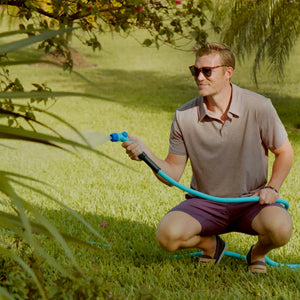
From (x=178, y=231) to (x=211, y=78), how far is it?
0.95 meters


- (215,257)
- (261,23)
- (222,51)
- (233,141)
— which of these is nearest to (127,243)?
(215,257)

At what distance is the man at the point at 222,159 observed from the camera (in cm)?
331

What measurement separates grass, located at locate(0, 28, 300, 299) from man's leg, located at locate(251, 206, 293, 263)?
0.20 metres

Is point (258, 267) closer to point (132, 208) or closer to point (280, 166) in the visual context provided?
point (280, 166)

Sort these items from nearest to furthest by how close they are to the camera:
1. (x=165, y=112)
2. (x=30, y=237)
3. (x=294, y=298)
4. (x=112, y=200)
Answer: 1. (x=30, y=237)
2. (x=294, y=298)
3. (x=112, y=200)
4. (x=165, y=112)

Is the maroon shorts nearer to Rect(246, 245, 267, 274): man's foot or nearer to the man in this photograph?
the man

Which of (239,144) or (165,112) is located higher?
(239,144)

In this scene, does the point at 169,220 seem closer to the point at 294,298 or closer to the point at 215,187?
the point at 215,187

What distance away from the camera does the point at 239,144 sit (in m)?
3.44

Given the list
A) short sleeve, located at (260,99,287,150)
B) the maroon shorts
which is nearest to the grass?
the maroon shorts

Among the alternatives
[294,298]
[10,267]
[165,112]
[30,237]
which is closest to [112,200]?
[294,298]

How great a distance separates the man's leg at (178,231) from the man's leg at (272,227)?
1.18 feet

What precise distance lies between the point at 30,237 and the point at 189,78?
16.6m

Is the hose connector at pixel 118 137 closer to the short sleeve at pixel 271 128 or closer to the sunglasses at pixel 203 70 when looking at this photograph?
the sunglasses at pixel 203 70
